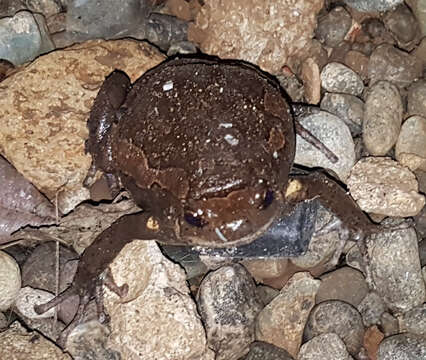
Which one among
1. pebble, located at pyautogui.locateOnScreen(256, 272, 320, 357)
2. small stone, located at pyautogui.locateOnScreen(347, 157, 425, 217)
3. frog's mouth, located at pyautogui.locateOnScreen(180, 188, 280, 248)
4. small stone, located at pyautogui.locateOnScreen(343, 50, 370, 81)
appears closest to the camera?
frog's mouth, located at pyautogui.locateOnScreen(180, 188, 280, 248)

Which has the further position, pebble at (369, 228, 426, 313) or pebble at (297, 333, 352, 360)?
pebble at (369, 228, 426, 313)

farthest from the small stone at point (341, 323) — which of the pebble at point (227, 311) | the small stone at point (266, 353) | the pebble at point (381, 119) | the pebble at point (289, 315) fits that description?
the pebble at point (381, 119)

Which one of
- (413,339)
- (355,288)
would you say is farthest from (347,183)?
(413,339)

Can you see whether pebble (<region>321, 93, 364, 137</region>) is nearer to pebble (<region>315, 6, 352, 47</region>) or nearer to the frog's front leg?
pebble (<region>315, 6, 352, 47</region>)

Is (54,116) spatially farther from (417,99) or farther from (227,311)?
(417,99)

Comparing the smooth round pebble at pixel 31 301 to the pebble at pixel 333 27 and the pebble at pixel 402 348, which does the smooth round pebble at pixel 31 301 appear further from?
the pebble at pixel 333 27

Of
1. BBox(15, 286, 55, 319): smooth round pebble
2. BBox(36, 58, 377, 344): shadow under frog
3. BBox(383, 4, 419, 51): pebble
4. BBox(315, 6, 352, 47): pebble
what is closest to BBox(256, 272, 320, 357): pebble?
BBox(36, 58, 377, 344): shadow under frog

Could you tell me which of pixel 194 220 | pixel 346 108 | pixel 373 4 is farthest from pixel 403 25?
pixel 194 220
